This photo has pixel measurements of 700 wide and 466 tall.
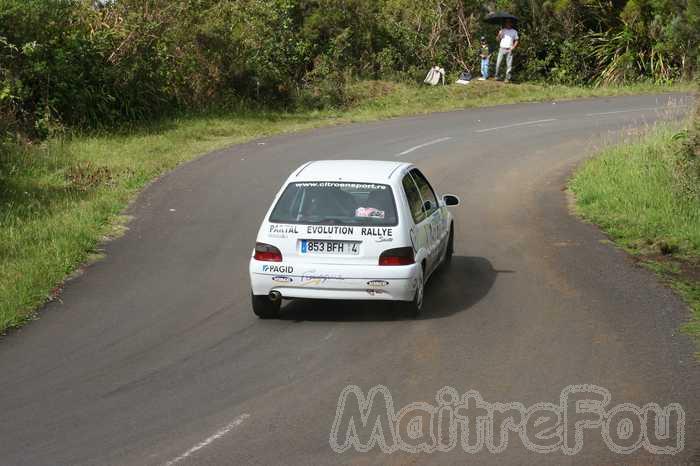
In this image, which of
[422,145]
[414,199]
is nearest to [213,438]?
[414,199]

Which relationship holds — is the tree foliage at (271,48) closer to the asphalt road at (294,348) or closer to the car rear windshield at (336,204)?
the asphalt road at (294,348)

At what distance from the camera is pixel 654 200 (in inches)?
705

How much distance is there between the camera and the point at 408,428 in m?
7.94

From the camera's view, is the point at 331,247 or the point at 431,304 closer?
the point at 331,247

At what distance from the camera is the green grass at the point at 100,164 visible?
13.8 m

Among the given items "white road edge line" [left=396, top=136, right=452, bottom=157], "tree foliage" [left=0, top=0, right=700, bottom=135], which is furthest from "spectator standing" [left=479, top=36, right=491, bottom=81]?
"white road edge line" [left=396, top=136, right=452, bottom=157]

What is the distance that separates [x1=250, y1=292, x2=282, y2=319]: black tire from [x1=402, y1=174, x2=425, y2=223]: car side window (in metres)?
1.81

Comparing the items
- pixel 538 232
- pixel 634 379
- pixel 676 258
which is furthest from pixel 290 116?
pixel 634 379

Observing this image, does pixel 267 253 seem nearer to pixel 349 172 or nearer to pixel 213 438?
pixel 349 172

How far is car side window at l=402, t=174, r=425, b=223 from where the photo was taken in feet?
39.2

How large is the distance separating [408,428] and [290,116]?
2386 cm

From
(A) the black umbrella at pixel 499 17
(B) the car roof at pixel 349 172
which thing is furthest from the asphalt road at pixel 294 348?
(A) the black umbrella at pixel 499 17

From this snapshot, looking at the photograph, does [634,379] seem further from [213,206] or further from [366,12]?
[366,12]

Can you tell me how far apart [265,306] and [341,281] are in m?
0.95
